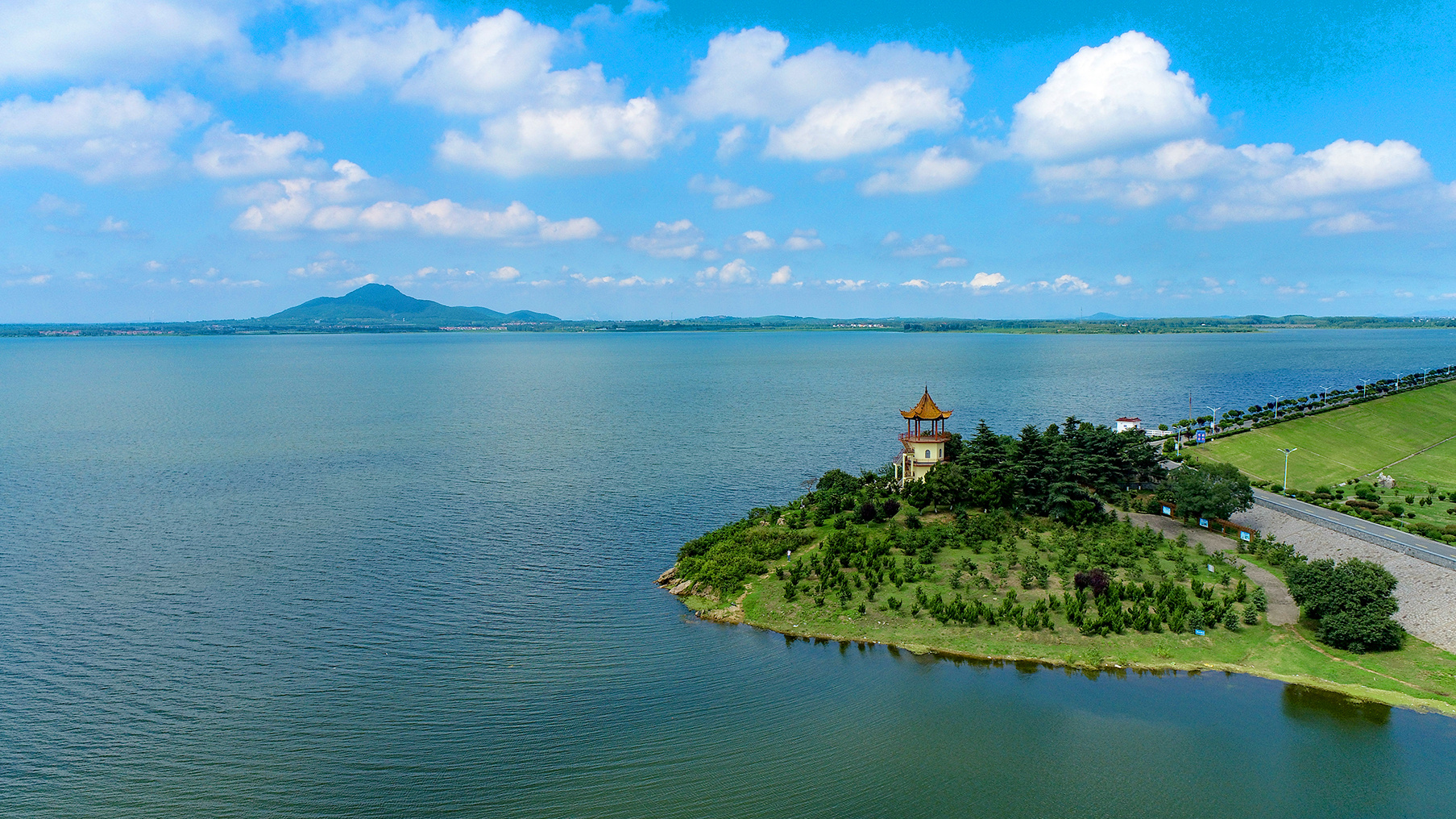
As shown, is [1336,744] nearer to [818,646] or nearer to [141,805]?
[818,646]

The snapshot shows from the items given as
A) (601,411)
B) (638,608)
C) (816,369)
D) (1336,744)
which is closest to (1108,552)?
(1336,744)

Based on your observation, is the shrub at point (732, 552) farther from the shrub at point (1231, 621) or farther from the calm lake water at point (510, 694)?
the shrub at point (1231, 621)

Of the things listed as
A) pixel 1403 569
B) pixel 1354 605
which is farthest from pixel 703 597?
pixel 1403 569

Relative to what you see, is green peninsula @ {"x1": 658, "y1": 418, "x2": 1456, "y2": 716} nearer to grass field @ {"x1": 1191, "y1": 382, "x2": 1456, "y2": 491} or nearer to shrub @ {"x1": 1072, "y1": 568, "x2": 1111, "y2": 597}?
shrub @ {"x1": 1072, "y1": 568, "x2": 1111, "y2": 597}

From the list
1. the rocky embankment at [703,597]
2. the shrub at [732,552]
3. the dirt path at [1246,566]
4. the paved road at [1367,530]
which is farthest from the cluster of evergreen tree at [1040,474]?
the rocky embankment at [703,597]

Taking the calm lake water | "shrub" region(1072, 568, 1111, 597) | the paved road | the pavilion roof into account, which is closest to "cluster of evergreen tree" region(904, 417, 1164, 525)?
the pavilion roof

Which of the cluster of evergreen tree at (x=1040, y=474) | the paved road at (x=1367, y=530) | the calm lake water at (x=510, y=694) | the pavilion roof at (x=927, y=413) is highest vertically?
the pavilion roof at (x=927, y=413)
